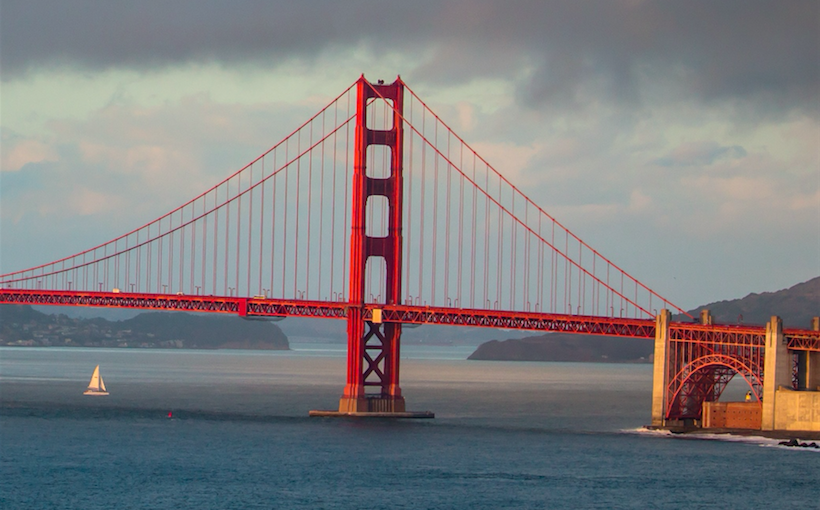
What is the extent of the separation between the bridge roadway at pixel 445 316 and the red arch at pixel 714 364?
1077mm

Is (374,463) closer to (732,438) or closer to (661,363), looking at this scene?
(661,363)

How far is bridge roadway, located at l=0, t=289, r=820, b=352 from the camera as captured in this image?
85.4m

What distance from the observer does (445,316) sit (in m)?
97.1

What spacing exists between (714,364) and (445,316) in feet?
64.1

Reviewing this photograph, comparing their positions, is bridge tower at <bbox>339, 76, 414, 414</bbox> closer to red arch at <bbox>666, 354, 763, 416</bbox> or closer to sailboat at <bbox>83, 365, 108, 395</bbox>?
red arch at <bbox>666, 354, 763, 416</bbox>

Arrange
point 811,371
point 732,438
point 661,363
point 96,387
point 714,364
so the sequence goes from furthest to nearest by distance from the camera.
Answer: point 96,387, point 661,363, point 714,364, point 732,438, point 811,371

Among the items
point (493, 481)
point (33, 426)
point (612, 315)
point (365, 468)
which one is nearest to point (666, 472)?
point (493, 481)

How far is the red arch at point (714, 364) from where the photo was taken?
84.7 meters

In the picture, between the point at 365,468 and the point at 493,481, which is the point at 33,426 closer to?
the point at 365,468

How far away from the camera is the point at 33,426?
98750 millimetres

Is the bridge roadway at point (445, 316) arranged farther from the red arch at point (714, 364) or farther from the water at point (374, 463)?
the water at point (374, 463)

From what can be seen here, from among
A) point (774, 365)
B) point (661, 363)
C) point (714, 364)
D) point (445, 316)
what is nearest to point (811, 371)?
point (774, 365)

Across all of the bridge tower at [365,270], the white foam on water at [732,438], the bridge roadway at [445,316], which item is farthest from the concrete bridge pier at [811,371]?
the bridge tower at [365,270]

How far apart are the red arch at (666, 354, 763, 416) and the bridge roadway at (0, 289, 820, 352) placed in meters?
1.08
